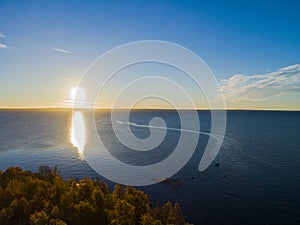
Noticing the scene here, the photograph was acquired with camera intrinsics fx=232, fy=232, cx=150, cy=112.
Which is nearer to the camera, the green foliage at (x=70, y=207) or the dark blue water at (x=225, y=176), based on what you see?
the green foliage at (x=70, y=207)

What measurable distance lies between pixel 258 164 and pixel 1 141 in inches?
4789

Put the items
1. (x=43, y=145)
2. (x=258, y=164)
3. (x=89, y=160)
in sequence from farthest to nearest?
(x=43, y=145) < (x=89, y=160) < (x=258, y=164)

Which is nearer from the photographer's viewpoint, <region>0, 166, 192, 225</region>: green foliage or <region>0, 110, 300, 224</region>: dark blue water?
<region>0, 166, 192, 225</region>: green foliage

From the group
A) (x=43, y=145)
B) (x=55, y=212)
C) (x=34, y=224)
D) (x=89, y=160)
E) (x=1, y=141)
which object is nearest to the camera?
(x=34, y=224)

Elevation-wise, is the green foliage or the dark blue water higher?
the green foliage

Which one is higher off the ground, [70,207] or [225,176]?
[70,207]

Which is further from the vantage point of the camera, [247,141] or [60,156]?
[247,141]

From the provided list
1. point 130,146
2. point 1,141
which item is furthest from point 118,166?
point 1,141

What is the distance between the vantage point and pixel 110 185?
64250 mm

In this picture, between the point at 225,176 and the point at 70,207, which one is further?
the point at 225,176

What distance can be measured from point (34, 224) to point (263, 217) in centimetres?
4232

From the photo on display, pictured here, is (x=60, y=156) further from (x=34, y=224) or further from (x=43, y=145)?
(x=34, y=224)

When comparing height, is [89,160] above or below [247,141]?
below

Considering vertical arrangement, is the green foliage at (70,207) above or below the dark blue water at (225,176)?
above
